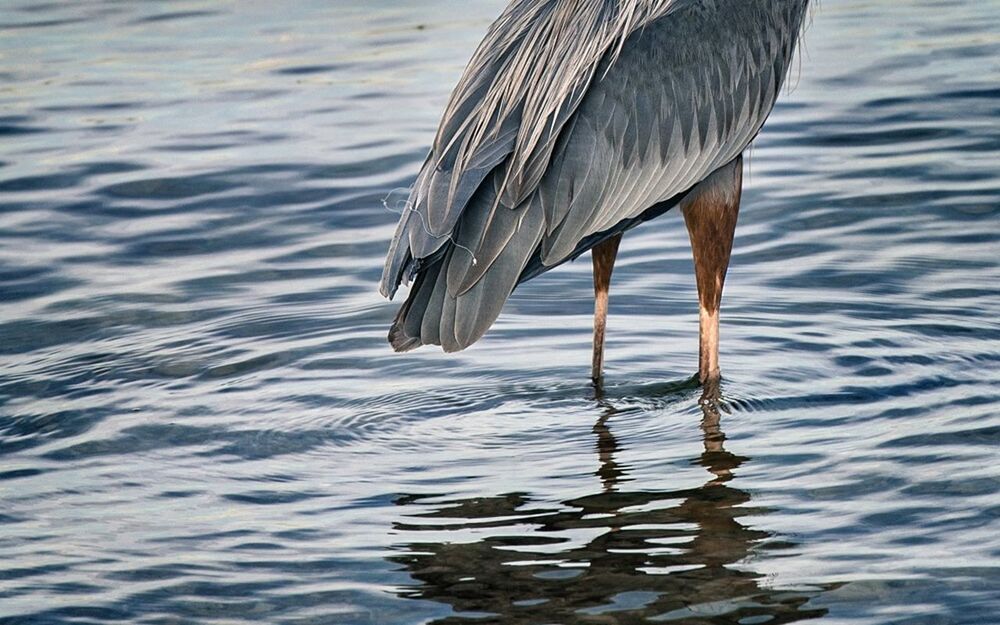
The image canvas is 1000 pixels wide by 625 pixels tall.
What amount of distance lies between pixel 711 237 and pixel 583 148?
0.73 metres

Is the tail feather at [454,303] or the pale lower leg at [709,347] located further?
the pale lower leg at [709,347]

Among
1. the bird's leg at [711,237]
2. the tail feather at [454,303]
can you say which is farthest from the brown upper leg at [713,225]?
the tail feather at [454,303]

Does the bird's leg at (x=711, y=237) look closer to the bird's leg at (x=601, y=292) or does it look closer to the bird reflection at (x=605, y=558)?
the bird's leg at (x=601, y=292)

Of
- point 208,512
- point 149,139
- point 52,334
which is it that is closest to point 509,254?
point 208,512

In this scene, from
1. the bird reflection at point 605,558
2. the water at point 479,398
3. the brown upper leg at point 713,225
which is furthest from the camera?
the brown upper leg at point 713,225

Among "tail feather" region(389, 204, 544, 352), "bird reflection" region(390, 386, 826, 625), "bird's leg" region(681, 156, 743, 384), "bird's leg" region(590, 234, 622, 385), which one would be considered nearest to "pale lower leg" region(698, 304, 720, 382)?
"bird's leg" region(681, 156, 743, 384)

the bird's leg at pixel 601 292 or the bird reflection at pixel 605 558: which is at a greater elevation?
the bird's leg at pixel 601 292

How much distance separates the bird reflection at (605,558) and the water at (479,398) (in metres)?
0.01

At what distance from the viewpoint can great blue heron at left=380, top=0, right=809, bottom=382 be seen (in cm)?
607

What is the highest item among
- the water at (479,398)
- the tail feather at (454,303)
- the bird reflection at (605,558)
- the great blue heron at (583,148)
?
the great blue heron at (583,148)

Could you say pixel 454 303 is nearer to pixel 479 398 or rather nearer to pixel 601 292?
pixel 479 398

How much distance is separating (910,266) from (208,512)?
392 cm

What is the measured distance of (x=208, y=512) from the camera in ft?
18.2

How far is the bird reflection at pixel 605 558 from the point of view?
469cm
